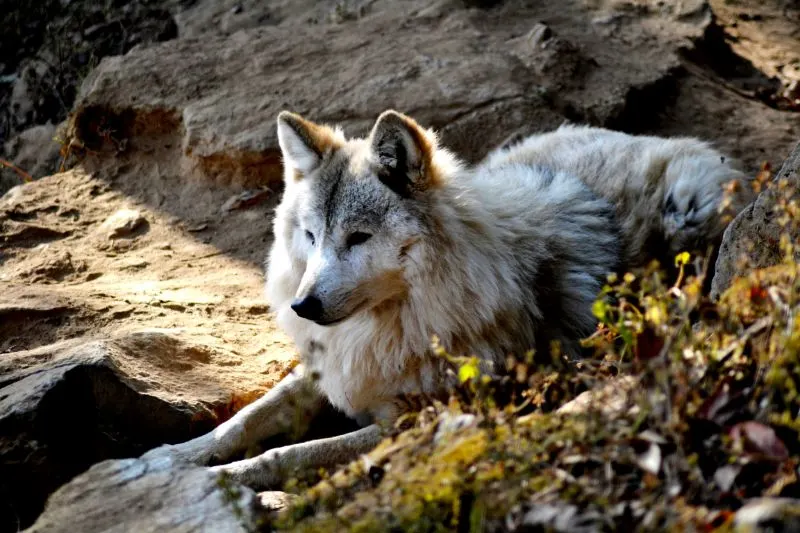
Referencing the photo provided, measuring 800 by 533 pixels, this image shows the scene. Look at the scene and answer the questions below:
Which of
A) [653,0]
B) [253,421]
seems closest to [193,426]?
[253,421]

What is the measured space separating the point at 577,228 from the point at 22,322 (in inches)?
116

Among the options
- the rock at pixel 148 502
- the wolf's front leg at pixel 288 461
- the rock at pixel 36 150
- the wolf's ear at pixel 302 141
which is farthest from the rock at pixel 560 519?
the rock at pixel 36 150

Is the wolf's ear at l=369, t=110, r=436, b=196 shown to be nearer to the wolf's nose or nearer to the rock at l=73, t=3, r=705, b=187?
the wolf's nose

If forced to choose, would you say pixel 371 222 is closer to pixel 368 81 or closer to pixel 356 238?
pixel 356 238

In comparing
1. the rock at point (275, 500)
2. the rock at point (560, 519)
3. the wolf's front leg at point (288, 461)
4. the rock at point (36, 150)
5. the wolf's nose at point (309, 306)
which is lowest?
the wolf's front leg at point (288, 461)

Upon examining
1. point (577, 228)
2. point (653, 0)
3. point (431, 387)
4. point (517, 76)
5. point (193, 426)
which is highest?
point (653, 0)

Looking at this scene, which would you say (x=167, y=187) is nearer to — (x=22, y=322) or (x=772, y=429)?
(x=22, y=322)

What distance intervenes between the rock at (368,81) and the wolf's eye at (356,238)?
2300 mm

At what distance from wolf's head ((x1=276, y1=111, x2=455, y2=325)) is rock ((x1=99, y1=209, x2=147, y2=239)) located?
2.45 meters

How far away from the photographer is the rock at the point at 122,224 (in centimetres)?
601

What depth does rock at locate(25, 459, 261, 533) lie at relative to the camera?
2664 millimetres

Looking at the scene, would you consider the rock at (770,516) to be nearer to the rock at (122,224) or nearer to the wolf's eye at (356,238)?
the wolf's eye at (356,238)

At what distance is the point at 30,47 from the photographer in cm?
869

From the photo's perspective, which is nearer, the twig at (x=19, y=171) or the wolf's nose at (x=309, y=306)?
the wolf's nose at (x=309, y=306)
